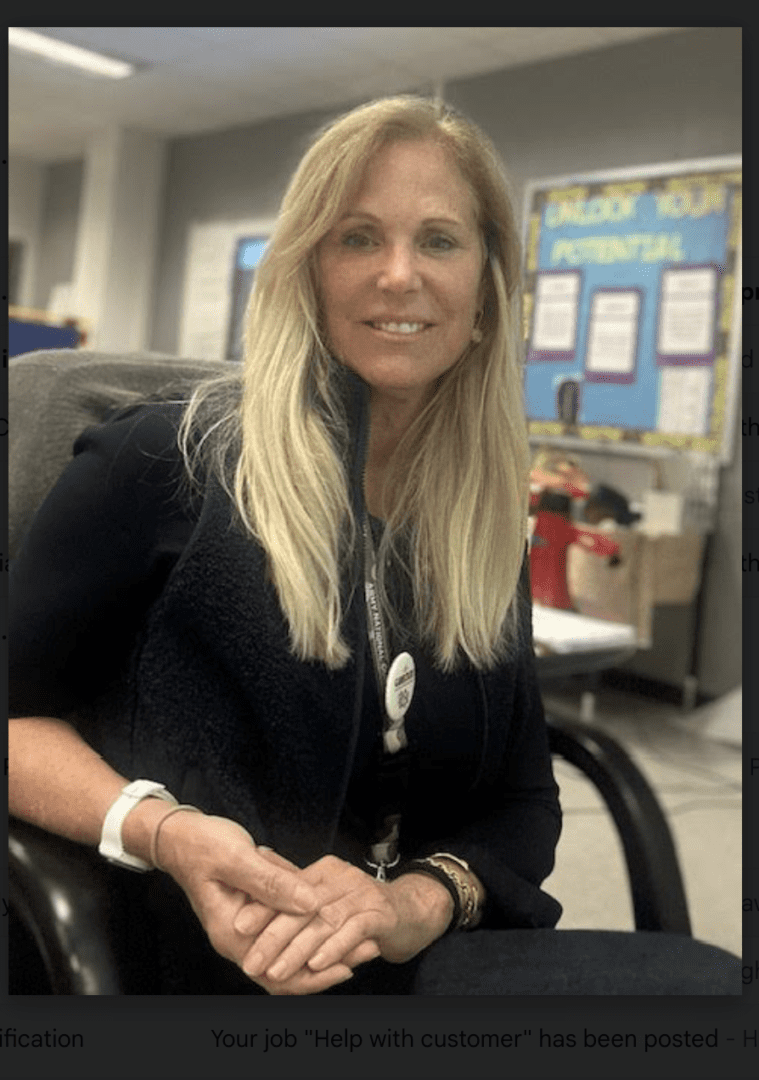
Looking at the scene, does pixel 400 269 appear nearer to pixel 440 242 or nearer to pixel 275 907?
pixel 440 242

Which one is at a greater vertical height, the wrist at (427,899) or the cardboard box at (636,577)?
the cardboard box at (636,577)

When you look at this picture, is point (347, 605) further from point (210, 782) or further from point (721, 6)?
point (721, 6)

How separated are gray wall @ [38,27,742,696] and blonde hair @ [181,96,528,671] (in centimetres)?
6

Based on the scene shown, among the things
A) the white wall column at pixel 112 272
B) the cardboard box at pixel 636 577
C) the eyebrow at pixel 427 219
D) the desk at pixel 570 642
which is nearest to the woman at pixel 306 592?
the eyebrow at pixel 427 219

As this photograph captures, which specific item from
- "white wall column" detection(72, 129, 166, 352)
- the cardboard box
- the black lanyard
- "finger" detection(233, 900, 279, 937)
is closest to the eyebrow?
the black lanyard

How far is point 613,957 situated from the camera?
0.75 meters

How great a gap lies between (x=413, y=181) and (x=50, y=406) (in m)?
0.37

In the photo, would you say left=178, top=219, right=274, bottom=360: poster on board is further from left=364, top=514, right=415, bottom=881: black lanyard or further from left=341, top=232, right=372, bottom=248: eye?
left=364, top=514, right=415, bottom=881: black lanyard

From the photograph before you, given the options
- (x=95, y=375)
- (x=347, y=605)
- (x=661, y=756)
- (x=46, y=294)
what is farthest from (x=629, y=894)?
(x=46, y=294)

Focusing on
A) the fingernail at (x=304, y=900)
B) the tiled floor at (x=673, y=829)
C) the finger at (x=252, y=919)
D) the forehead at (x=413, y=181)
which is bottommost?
the tiled floor at (x=673, y=829)

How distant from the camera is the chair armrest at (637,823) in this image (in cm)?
84

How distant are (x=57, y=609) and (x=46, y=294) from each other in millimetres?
6470

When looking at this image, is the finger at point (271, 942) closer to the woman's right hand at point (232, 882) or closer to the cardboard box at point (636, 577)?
the woman's right hand at point (232, 882)

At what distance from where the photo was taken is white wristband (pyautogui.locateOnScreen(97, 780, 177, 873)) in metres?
0.66
